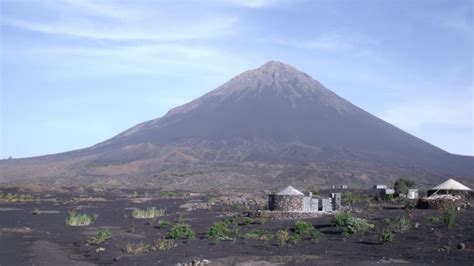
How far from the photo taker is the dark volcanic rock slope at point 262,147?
302 ft

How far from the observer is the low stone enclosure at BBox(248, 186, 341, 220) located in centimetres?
3019

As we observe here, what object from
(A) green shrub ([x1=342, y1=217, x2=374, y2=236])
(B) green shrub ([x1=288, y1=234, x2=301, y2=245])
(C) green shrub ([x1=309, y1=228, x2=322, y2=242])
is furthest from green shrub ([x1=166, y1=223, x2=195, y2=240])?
(A) green shrub ([x1=342, y1=217, x2=374, y2=236])

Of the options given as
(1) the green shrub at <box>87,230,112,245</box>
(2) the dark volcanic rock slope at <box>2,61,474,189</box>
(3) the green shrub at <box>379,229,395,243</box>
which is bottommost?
(1) the green shrub at <box>87,230,112,245</box>

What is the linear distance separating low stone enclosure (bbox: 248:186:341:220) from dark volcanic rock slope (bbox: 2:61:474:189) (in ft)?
163

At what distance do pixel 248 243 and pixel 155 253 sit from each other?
339 centimetres

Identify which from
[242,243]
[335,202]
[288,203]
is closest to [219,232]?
[242,243]

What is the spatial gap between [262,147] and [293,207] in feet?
315

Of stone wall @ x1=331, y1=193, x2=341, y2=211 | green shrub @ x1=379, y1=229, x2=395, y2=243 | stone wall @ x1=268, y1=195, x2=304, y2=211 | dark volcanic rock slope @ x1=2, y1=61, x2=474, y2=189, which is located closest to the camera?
green shrub @ x1=379, y1=229, x2=395, y2=243

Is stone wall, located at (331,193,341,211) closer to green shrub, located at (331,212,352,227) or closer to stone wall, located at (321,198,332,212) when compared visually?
stone wall, located at (321,198,332,212)

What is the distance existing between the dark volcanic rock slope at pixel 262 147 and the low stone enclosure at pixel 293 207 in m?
49.6

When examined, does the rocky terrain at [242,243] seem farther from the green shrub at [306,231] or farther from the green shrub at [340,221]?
the green shrub at [340,221]

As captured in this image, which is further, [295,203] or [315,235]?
[295,203]

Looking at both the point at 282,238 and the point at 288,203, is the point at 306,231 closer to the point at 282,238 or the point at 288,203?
the point at 282,238

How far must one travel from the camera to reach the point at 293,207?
31188 millimetres
